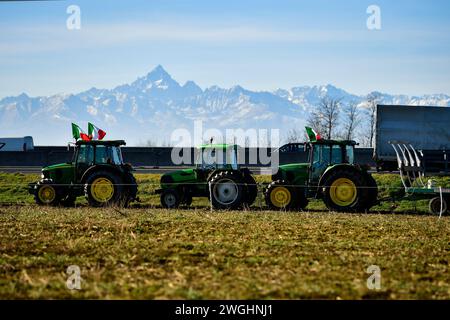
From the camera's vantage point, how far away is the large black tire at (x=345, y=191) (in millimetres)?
22844

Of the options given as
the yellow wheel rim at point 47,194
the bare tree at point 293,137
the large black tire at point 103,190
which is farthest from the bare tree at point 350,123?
the yellow wheel rim at point 47,194

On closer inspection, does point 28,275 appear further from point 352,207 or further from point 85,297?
point 352,207

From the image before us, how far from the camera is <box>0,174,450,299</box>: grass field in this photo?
9227mm

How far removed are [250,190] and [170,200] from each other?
9.20ft

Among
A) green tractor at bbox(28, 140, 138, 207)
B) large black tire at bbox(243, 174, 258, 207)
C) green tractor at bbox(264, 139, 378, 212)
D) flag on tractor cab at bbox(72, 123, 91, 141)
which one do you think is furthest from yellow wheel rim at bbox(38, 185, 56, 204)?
green tractor at bbox(264, 139, 378, 212)

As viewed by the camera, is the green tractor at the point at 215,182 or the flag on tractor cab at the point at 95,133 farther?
the flag on tractor cab at the point at 95,133

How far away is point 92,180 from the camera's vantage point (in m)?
24.1

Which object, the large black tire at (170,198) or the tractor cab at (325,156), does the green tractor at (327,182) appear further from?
the large black tire at (170,198)

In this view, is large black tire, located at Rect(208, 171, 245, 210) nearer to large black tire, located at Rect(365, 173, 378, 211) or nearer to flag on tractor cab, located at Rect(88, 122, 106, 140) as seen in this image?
large black tire, located at Rect(365, 173, 378, 211)

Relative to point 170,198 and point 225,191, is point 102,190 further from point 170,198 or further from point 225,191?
point 225,191

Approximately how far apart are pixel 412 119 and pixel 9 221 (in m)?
17.3

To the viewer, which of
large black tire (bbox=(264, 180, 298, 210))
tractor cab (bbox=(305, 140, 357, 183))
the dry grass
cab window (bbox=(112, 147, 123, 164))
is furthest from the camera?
cab window (bbox=(112, 147, 123, 164))

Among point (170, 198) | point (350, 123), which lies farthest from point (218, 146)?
point (350, 123)

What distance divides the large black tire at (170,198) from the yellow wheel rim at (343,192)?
533 cm
